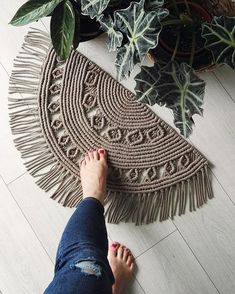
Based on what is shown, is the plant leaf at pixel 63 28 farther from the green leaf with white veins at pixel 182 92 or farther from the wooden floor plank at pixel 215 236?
the wooden floor plank at pixel 215 236

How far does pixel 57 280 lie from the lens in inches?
37.5

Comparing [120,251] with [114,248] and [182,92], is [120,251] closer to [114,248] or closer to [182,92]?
[114,248]

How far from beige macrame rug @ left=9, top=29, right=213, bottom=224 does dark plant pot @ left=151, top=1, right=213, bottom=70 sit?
193mm

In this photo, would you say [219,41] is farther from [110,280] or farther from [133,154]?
[110,280]

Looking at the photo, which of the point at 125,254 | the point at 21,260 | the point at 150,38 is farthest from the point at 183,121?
the point at 21,260

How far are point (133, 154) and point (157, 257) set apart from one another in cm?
30

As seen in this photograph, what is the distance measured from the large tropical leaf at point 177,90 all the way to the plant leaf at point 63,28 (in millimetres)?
183

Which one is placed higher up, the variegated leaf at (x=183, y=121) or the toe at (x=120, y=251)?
the variegated leaf at (x=183, y=121)

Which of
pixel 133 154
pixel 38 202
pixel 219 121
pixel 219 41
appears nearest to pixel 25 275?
pixel 38 202

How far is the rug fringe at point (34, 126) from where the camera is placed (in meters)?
1.21

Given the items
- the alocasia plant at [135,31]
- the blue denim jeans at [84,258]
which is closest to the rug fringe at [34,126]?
the blue denim jeans at [84,258]

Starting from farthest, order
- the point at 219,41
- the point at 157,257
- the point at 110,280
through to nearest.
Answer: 1. the point at 157,257
2. the point at 110,280
3. the point at 219,41

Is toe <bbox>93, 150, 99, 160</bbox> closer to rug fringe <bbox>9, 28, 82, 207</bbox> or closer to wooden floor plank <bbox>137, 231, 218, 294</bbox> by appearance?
rug fringe <bbox>9, 28, 82, 207</bbox>

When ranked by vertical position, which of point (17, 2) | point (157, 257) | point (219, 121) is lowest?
point (157, 257)
